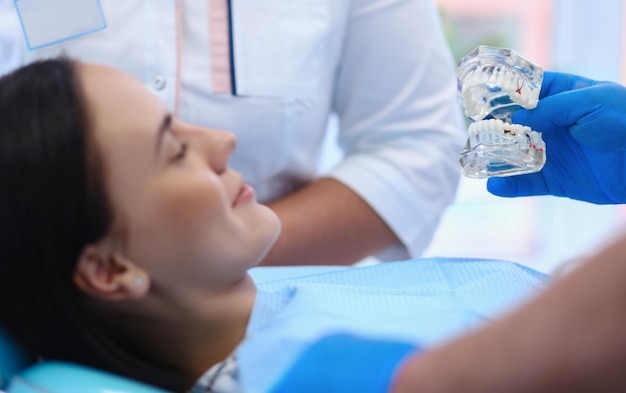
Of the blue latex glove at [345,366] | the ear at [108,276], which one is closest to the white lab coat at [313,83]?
the ear at [108,276]

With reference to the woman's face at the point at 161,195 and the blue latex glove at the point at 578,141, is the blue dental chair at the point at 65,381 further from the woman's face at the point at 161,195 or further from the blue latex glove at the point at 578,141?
the blue latex glove at the point at 578,141

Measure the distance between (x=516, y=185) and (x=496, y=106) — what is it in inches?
5.7

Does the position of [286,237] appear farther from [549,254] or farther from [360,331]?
[549,254]

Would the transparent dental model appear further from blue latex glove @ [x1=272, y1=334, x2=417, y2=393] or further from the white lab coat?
blue latex glove @ [x1=272, y1=334, x2=417, y2=393]

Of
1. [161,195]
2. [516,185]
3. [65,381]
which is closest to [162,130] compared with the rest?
[161,195]

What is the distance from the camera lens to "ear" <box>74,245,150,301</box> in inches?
33.0

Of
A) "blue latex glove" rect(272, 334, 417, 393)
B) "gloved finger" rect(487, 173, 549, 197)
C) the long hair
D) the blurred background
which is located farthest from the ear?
the blurred background

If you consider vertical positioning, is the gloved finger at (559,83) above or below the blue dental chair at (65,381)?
above

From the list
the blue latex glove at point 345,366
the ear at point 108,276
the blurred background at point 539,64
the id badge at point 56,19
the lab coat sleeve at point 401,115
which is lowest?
the blurred background at point 539,64

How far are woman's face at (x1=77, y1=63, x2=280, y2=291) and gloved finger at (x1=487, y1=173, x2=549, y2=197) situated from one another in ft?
1.38

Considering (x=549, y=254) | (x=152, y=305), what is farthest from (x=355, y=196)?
(x=549, y=254)

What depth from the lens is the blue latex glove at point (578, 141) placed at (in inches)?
41.4

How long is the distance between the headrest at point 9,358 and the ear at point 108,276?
0.11 metres

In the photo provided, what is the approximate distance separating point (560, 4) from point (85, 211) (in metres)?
1.94
